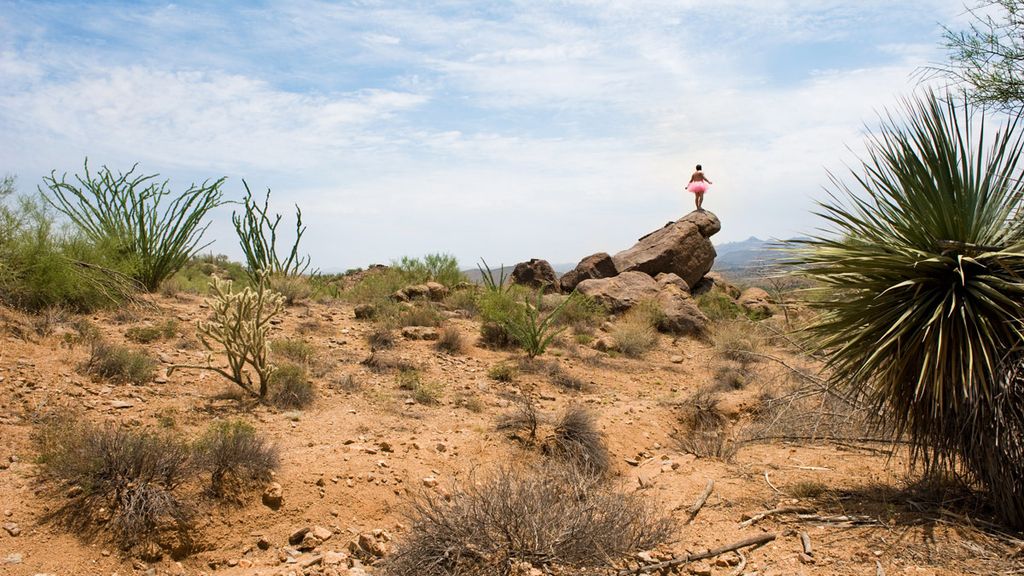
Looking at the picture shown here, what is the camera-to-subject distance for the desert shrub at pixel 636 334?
12.9 metres

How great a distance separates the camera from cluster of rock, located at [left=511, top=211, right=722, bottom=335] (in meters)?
16.9

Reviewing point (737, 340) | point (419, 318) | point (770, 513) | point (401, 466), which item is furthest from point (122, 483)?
point (737, 340)


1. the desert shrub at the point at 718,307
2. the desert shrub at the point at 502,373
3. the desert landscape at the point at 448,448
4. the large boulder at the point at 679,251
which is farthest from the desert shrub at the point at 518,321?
the large boulder at the point at 679,251

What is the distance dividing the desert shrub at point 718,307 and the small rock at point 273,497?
12840 mm

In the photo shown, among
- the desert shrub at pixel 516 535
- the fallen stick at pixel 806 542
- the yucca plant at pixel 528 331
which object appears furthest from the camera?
the yucca plant at pixel 528 331

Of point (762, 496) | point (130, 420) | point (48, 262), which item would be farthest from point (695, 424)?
point (48, 262)

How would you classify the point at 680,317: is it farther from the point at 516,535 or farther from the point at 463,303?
the point at 516,535

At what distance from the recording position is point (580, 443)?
6.93 m

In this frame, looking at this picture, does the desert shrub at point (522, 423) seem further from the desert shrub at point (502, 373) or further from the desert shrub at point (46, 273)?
the desert shrub at point (46, 273)

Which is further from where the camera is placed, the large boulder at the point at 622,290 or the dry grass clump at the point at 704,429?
the large boulder at the point at 622,290

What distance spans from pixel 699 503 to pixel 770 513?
Answer: 0.59m

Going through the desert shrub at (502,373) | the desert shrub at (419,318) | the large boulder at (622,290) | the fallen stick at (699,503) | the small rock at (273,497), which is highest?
the large boulder at (622,290)

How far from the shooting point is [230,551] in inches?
190

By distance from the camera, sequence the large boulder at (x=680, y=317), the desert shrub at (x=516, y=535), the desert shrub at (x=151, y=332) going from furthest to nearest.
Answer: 1. the large boulder at (x=680, y=317)
2. the desert shrub at (x=151, y=332)
3. the desert shrub at (x=516, y=535)
